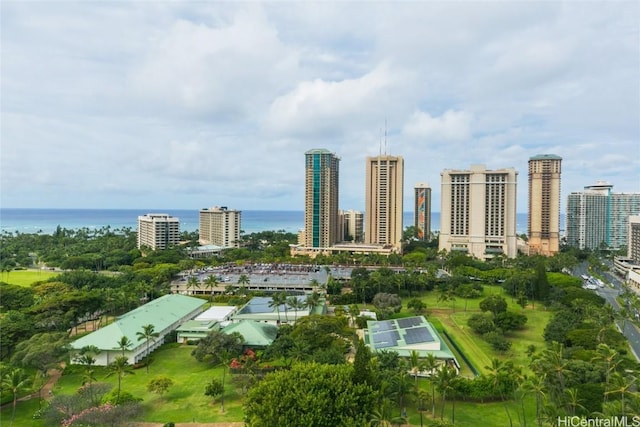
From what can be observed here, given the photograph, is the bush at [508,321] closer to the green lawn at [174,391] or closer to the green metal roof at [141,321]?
the green lawn at [174,391]

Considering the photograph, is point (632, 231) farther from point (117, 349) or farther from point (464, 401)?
point (117, 349)

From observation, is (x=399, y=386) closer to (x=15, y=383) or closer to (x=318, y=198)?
(x=15, y=383)

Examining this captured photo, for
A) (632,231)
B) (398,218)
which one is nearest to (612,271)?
(632,231)

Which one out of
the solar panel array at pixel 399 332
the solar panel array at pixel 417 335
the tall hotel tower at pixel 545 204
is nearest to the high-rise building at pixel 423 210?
the tall hotel tower at pixel 545 204

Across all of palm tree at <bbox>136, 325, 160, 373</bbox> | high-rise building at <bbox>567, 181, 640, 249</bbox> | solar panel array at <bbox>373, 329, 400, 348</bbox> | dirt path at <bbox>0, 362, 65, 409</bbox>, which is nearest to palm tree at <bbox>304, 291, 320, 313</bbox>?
solar panel array at <bbox>373, 329, 400, 348</bbox>

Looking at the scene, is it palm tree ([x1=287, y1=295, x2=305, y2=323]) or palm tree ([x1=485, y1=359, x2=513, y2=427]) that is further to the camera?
palm tree ([x1=287, y1=295, x2=305, y2=323])

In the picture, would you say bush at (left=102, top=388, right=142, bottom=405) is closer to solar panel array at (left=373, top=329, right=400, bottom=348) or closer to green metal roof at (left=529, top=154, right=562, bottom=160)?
solar panel array at (left=373, top=329, right=400, bottom=348)
